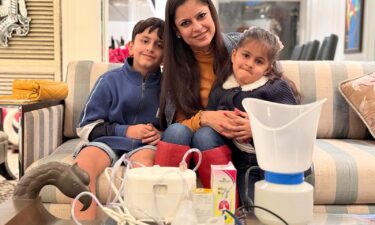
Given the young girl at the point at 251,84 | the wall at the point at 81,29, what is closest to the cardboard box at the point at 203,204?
the young girl at the point at 251,84

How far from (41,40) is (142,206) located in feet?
7.45

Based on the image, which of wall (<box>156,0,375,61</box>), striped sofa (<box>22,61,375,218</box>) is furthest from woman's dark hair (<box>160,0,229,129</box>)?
wall (<box>156,0,375,61</box>)

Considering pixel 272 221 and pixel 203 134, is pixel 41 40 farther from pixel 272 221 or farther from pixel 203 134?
pixel 272 221

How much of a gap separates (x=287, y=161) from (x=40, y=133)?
1.12 m

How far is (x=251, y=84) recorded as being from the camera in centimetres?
139

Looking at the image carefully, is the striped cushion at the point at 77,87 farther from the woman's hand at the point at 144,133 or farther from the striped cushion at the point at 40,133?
the woman's hand at the point at 144,133

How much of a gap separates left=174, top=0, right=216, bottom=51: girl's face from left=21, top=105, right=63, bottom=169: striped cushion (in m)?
0.63

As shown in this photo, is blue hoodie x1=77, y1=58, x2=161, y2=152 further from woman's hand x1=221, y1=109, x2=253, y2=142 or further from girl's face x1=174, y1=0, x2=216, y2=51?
woman's hand x1=221, y1=109, x2=253, y2=142

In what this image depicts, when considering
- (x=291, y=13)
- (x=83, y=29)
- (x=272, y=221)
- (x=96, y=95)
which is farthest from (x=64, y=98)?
(x=291, y=13)

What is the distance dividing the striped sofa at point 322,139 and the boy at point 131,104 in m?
0.15

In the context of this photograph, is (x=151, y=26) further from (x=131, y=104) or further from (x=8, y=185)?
(x=8, y=185)

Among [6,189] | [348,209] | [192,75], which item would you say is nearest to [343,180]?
[348,209]

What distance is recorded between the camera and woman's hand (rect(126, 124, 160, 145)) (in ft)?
4.84

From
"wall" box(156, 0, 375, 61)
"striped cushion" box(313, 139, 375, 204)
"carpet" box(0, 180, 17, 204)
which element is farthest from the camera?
"wall" box(156, 0, 375, 61)
